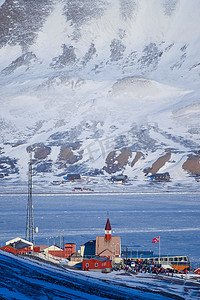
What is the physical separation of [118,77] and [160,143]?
52949 mm

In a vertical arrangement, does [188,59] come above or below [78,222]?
above

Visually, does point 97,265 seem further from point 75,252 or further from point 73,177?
point 73,177

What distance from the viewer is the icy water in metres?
39.1

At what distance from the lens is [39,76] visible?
196375 millimetres

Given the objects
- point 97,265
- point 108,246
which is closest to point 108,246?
point 108,246

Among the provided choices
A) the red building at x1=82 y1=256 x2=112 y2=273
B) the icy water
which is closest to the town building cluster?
the red building at x1=82 y1=256 x2=112 y2=273

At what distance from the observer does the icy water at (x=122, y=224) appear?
39094 mm

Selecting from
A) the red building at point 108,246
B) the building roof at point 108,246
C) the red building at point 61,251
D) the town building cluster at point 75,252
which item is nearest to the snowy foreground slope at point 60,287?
the town building cluster at point 75,252

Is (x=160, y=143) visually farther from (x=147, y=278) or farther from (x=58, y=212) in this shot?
(x=147, y=278)

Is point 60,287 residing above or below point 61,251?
above

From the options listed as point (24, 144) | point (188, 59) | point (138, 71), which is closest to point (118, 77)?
point (138, 71)

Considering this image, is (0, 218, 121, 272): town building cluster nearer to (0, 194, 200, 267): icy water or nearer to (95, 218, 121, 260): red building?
(95, 218, 121, 260): red building

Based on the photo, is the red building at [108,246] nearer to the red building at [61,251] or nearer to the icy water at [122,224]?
the red building at [61,251]

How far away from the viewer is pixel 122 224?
5066cm
